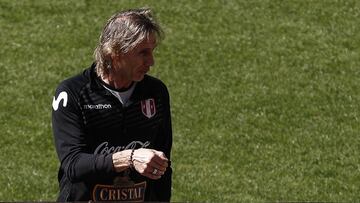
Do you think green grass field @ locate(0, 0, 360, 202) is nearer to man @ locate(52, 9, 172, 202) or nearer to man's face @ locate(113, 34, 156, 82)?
man @ locate(52, 9, 172, 202)

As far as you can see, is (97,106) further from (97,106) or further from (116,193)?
(116,193)

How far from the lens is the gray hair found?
5.73 meters

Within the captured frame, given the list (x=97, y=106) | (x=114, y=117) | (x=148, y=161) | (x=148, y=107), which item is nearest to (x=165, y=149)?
(x=148, y=107)

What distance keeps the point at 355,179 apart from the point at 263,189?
1.19 meters

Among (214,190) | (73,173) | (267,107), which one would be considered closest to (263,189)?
(214,190)

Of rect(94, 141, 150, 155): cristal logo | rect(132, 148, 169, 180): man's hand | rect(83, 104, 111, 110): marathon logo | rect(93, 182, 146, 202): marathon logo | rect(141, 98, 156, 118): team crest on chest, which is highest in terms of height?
rect(83, 104, 111, 110): marathon logo

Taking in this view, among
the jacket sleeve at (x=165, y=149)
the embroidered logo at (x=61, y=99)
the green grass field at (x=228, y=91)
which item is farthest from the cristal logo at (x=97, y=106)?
the green grass field at (x=228, y=91)

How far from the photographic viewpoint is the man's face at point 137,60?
5.77 m

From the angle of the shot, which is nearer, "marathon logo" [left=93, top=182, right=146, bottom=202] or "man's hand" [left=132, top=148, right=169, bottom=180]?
"man's hand" [left=132, top=148, right=169, bottom=180]

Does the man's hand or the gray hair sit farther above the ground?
the gray hair

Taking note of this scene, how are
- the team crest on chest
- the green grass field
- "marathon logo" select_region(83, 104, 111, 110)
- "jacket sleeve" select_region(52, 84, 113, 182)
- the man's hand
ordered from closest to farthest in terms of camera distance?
the man's hand → "jacket sleeve" select_region(52, 84, 113, 182) → "marathon logo" select_region(83, 104, 111, 110) → the team crest on chest → the green grass field

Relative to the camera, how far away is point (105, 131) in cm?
603

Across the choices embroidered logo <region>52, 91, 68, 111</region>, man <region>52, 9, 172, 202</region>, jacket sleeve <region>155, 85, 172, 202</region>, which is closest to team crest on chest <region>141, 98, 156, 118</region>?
man <region>52, 9, 172, 202</region>

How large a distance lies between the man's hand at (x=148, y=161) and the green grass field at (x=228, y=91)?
19.8 ft
